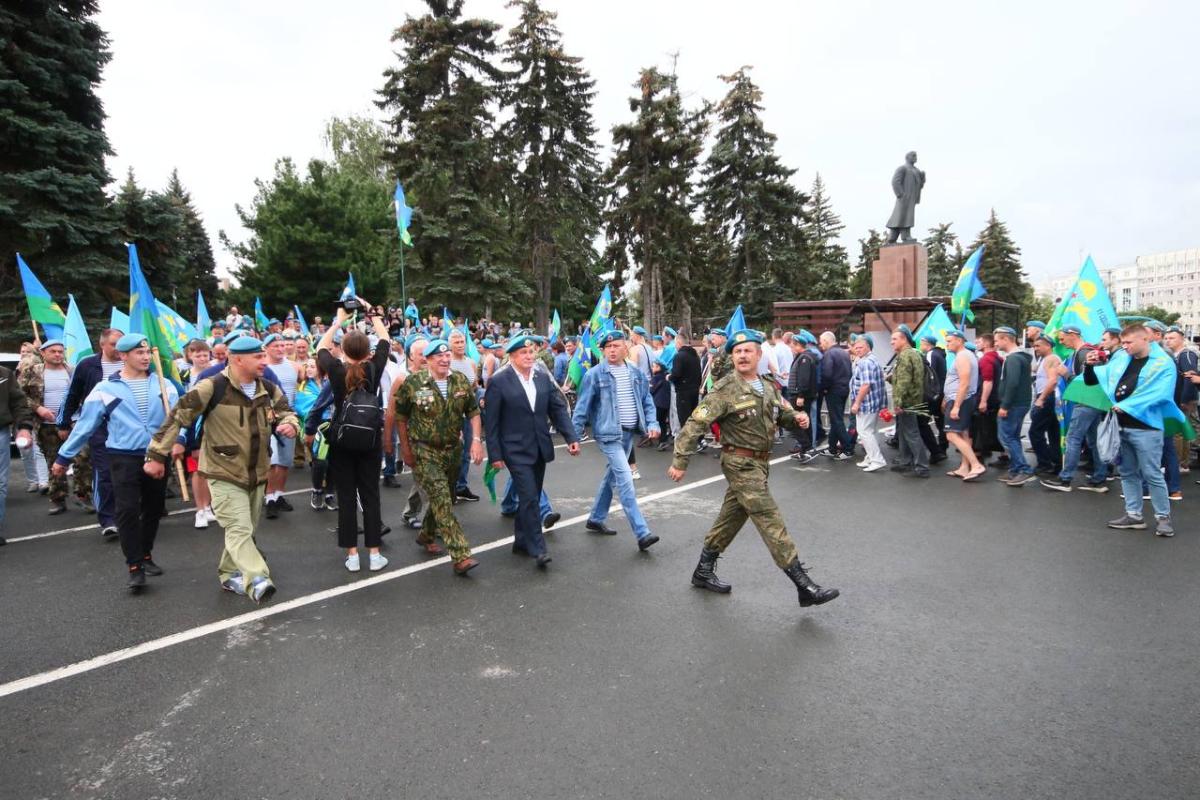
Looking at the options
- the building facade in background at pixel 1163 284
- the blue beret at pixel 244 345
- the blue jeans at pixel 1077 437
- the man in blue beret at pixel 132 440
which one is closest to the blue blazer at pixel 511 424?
the blue beret at pixel 244 345

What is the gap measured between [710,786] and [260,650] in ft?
9.43

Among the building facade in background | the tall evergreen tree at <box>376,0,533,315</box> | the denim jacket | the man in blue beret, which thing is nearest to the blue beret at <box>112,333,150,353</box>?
the man in blue beret

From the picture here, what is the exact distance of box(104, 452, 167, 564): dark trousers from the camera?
5321mm

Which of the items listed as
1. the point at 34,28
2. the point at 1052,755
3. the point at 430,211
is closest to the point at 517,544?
the point at 1052,755

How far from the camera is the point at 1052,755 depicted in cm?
309

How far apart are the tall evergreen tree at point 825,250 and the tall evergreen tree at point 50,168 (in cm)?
3552

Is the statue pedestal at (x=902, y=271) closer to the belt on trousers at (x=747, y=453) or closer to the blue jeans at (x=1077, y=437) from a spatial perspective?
the blue jeans at (x=1077, y=437)

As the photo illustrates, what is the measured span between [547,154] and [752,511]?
30.6 meters

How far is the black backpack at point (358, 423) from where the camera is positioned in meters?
5.46

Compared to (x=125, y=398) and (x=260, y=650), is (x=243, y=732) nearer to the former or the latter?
(x=260, y=650)

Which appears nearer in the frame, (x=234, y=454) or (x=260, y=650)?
(x=260, y=650)

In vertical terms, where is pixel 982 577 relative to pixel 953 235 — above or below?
below

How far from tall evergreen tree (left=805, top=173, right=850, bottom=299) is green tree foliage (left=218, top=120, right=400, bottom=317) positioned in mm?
25398

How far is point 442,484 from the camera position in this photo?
18.8 feet
